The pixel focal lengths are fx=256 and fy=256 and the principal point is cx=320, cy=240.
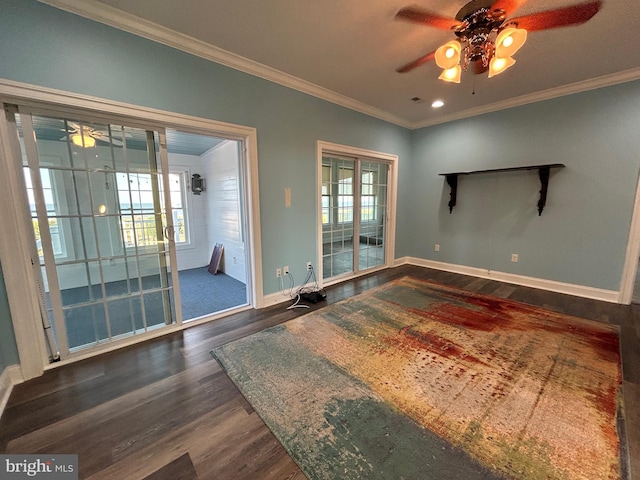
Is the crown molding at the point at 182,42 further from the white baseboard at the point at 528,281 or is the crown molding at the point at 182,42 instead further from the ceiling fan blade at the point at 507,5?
the white baseboard at the point at 528,281

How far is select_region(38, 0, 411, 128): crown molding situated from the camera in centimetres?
187

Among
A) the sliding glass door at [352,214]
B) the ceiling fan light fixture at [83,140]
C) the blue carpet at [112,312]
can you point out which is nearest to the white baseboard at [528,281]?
the sliding glass door at [352,214]

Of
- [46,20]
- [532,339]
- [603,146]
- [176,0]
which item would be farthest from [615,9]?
[46,20]

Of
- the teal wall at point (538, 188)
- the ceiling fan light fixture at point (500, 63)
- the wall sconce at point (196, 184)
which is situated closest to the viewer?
the ceiling fan light fixture at point (500, 63)

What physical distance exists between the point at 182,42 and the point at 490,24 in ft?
8.18

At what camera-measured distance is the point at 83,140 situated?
2.08m

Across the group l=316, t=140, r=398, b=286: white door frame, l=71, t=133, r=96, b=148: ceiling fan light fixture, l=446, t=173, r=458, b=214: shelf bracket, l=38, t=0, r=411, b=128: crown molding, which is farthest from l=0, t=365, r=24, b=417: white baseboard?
l=446, t=173, r=458, b=214: shelf bracket

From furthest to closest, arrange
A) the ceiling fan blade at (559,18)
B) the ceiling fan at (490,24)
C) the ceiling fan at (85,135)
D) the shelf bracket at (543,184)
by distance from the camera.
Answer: the shelf bracket at (543,184), the ceiling fan at (85,135), the ceiling fan at (490,24), the ceiling fan blade at (559,18)

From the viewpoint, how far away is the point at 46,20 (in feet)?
5.81

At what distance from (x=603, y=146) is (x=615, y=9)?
6.20 feet

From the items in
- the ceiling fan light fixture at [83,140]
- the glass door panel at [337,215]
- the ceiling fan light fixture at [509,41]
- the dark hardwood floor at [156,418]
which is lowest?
the dark hardwood floor at [156,418]

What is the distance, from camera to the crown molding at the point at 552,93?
2950 millimetres

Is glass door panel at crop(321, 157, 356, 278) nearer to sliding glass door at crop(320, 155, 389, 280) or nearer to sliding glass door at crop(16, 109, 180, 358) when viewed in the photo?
sliding glass door at crop(320, 155, 389, 280)

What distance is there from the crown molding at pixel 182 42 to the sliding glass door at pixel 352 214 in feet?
3.03
